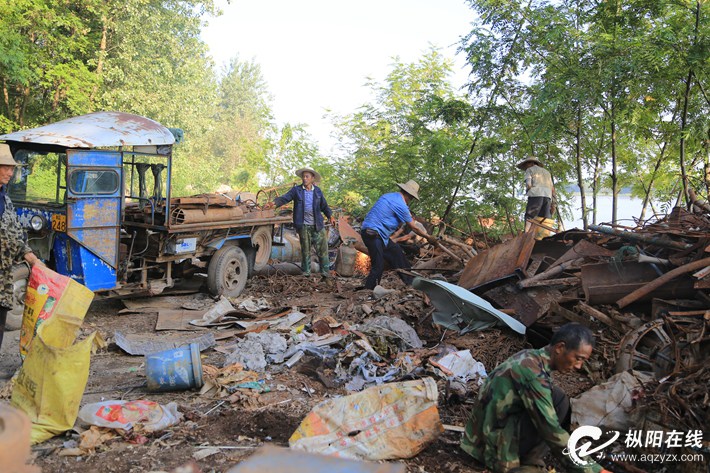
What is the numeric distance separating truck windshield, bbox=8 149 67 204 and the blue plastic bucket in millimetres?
3114

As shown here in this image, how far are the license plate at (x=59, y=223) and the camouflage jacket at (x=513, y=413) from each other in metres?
5.40

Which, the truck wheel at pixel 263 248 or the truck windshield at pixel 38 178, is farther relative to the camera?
the truck wheel at pixel 263 248

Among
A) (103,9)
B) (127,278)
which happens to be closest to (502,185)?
(127,278)

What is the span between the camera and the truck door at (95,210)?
6613 mm

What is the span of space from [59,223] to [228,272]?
9.84 ft

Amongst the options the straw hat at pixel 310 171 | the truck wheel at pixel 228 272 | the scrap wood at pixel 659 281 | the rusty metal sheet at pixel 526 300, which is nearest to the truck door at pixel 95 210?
the truck wheel at pixel 228 272

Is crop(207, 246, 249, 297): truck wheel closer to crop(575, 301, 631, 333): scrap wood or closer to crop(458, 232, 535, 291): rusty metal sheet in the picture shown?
crop(458, 232, 535, 291): rusty metal sheet

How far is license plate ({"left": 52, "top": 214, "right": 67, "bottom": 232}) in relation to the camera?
6531 mm

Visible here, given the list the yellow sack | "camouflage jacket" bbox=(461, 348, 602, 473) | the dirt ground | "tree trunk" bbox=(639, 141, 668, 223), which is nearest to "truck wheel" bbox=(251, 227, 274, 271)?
the dirt ground

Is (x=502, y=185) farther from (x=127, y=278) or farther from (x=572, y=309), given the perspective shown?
(x=127, y=278)

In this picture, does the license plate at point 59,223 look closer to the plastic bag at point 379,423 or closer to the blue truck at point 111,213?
the blue truck at point 111,213

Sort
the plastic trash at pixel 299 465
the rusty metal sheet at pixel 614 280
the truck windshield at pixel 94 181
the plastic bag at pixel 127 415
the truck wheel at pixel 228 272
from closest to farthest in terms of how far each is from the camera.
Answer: the plastic trash at pixel 299 465, the plastic bag at pixel 127 415, the rusty metal sheet at pixel 614 280, the truck windshield at pixel 94 181, the truck wheel at pixel 228 272

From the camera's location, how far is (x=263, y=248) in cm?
1016

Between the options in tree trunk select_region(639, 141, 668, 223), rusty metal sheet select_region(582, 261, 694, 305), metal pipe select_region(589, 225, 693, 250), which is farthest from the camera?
tree trunk select_region(639, 141, 668, 223)
